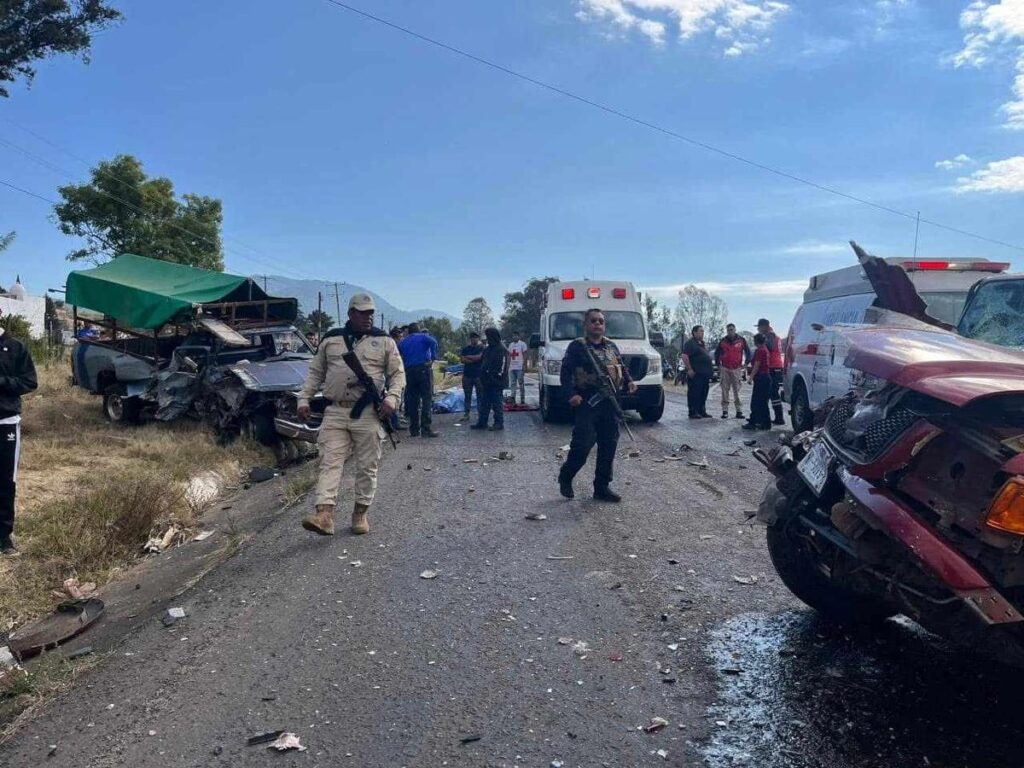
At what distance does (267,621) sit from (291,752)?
144 cm

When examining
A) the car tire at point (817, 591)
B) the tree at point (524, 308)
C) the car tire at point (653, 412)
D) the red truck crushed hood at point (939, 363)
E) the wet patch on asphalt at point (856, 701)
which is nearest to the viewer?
the red truck crushed hood at point (939, 363)

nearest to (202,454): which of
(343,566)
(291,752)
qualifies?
(343,566)

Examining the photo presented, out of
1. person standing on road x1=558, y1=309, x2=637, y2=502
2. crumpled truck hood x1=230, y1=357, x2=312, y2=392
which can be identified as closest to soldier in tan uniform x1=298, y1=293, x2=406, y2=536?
person standing on road x1=558, y1=309, x2=637, y2=502

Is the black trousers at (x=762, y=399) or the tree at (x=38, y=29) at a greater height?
the tree at (x=38, y=29)

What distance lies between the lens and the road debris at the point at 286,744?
9.44 ft

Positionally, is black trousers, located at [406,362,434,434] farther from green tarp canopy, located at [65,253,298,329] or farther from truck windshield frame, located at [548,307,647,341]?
green tarp canopy, located at [65,253,298,329]

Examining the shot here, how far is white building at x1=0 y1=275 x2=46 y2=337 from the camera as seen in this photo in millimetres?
24969

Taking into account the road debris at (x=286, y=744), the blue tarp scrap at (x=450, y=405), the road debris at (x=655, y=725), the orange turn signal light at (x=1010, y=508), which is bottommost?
the blue tarp scrap at (x=450, y=405)

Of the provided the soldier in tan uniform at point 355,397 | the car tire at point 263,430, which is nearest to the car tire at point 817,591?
the soldier in tan uniform at point 355,397

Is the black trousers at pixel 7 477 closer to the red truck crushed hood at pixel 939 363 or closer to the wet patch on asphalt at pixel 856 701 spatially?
the wet patch on asphalt at pixel 856 701

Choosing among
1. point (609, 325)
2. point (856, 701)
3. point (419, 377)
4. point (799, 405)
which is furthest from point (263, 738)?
A: point (609, 325)

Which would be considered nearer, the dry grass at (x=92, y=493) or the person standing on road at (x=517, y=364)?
the dry grass at (x=92, y=493)

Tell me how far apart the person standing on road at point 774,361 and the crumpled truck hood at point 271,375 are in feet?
24.4

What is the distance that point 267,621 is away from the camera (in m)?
4.20
